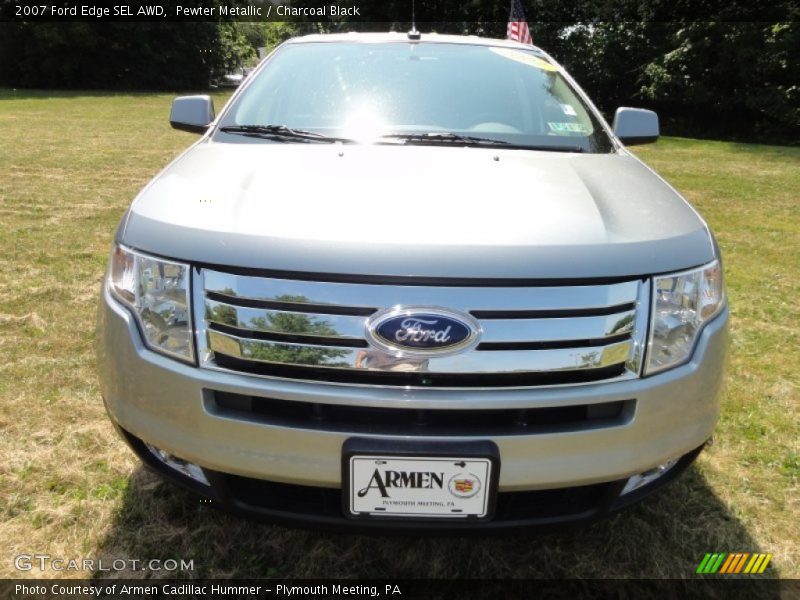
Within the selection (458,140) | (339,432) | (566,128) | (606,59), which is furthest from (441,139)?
(606,59)

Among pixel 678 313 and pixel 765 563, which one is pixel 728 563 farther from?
pixel 678 313

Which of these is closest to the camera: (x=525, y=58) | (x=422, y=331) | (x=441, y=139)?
(x=422, y=331)

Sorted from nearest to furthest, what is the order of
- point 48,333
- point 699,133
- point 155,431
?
point 155,431
point 48,333
point 699,133

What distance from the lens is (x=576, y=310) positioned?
143 centimetres

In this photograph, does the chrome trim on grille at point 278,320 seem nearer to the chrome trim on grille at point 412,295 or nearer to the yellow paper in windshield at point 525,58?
the chrome trim on grille at point 412,295

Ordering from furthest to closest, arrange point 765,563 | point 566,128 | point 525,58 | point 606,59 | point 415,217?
point 606,59 → point 525,58 → point 566,128 → point 765,563 → point 415,217

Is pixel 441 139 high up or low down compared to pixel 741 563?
up

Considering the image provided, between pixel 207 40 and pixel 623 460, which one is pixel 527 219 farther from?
pixel 207 40

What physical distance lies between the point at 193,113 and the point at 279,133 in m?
0.65

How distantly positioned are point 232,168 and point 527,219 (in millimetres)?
894

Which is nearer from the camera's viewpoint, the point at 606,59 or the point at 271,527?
the point at 271,527

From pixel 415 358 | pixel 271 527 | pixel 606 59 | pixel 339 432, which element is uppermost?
pixel 606 59

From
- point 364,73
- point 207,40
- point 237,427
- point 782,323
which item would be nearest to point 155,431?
point 237,427

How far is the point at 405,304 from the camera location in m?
1.38
